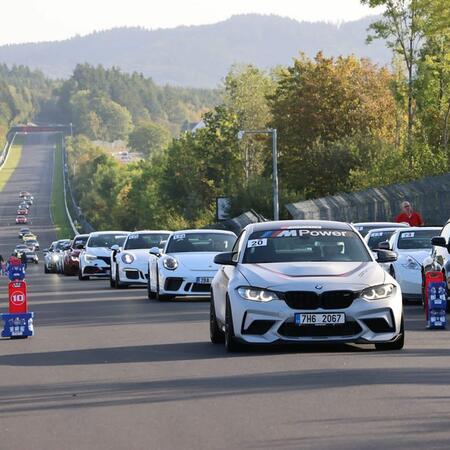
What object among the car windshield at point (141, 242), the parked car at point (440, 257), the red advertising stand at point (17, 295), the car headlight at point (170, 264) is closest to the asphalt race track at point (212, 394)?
the red advertising stand at point (17, 295)

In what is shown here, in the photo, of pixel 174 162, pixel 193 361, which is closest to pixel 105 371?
pixel 193 361

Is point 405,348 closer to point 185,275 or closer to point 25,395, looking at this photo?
point 25,395

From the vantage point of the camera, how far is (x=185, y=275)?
94.3 ft

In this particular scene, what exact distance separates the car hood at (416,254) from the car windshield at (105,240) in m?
20.3

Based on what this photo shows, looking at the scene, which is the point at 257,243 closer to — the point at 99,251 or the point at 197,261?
the point at 197,261

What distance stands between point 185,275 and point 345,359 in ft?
43.7

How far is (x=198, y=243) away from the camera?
99.9ft

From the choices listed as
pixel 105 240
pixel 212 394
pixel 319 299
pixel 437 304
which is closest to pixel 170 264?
pixel 437 304

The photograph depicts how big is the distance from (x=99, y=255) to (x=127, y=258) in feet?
32.3

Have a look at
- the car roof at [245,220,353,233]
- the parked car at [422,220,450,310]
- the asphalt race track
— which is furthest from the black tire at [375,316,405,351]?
the parked car at [422,220,450,310]

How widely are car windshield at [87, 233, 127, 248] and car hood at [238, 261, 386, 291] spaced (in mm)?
30319

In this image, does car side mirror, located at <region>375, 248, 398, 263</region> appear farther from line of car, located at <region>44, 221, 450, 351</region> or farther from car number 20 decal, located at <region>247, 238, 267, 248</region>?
car number 20 decal, located at <region>247, 238, 267, 248</region>

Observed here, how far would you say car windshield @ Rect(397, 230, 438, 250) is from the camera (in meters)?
28.4

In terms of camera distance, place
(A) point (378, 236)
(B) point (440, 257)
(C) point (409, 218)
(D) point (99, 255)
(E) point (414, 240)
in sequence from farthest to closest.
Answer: (D) point (99, 255) < (C) point (409, 218) < (A) point (378, 236) < (E) point (414, 240) < (B) point (440, 257)
